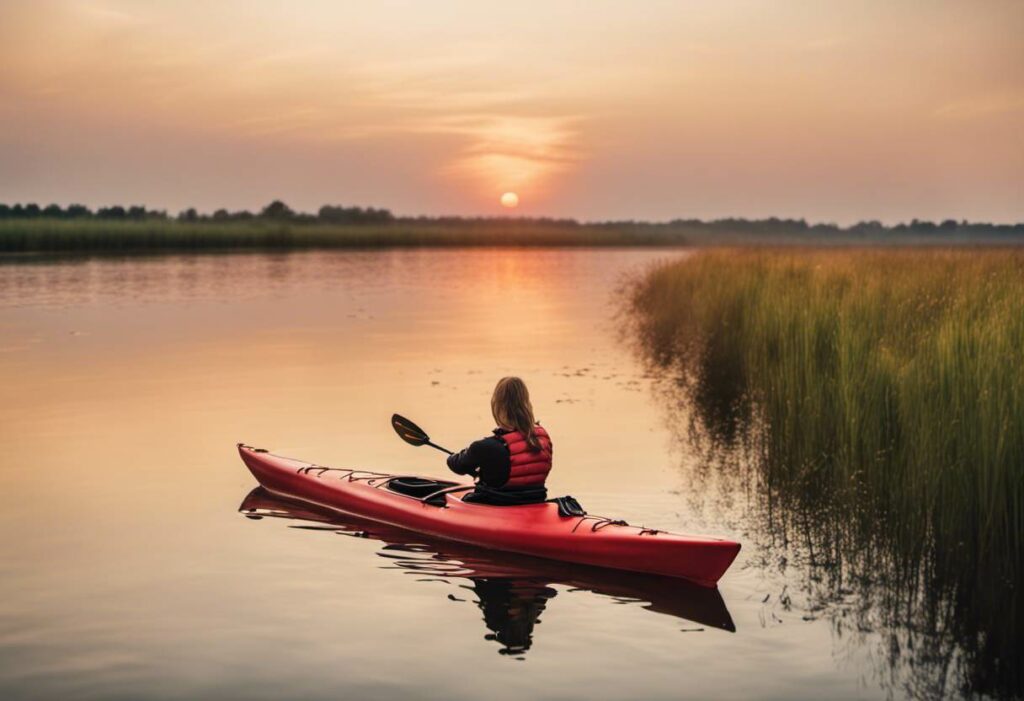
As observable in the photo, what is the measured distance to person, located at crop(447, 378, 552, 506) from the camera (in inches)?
256

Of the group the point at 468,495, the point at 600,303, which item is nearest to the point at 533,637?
the point at 468,495

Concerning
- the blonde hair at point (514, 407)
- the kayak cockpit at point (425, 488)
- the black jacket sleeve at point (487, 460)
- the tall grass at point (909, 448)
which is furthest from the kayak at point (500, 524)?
the tall grass at point (909, 448)

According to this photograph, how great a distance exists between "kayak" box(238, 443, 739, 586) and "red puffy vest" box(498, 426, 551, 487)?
164 millimetres

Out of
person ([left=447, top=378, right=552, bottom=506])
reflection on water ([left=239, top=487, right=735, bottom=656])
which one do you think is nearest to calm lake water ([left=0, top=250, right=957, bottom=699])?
reflection on water ([left=239, top=487, right=735, bottom=656])

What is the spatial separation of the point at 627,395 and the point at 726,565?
715cm

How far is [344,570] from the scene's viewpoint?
6.70 m

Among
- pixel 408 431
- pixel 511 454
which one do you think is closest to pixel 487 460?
pixel 511 454

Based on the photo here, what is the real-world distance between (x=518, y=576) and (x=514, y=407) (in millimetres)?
998

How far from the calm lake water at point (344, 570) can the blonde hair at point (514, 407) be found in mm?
859

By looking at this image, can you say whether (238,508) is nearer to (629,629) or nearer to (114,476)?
(114,476)

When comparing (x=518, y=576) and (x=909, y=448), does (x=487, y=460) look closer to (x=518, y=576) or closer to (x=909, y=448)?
(x=518, y=576)

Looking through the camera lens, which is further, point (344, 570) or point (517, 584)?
point (344, 570)

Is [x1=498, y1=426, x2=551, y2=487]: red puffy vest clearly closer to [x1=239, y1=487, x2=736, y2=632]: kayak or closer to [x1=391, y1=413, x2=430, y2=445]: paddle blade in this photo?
[x1=239, y1=487, x2=736, y2=632]: kayak

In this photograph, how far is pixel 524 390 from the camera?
21.3 ft
